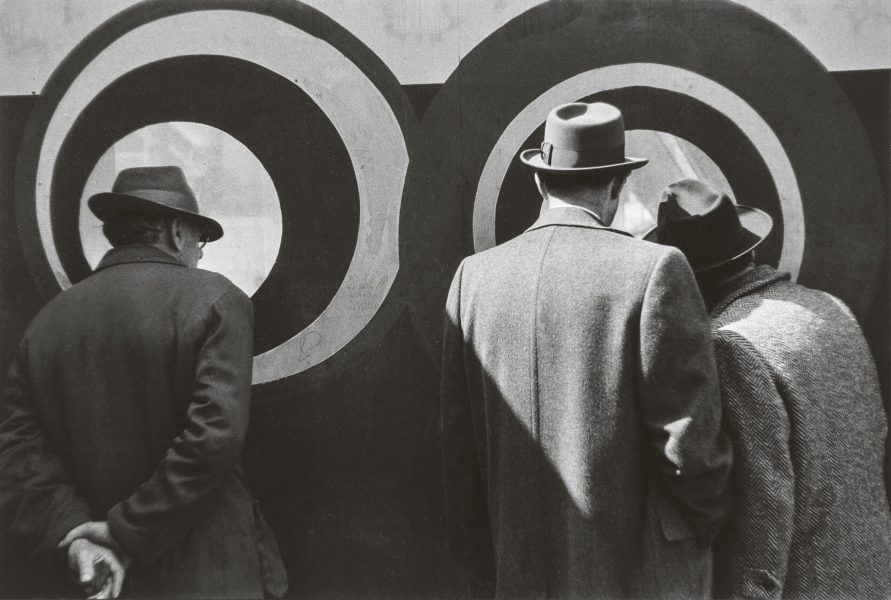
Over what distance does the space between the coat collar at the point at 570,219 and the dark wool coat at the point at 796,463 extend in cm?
48

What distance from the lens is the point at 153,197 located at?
8.74 feet

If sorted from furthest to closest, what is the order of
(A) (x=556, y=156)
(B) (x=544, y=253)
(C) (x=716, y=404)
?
(A) (x=556, y=156) → (B) (x=544, y=253) → (C) (x=716, y=404)

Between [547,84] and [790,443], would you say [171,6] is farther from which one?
[790,443]

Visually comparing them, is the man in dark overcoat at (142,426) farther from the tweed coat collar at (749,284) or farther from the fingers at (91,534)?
the tweed coat collar at (749,284)

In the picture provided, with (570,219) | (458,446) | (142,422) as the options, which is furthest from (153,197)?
(570,219)

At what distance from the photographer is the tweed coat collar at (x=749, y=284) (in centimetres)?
227

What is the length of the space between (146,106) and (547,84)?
5.14ft

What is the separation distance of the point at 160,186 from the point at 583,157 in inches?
61.6

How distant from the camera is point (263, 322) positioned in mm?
2865

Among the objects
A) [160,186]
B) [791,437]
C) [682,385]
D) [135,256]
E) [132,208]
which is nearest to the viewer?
[682,385]

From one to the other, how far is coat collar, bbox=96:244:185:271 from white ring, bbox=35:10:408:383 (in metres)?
0.58

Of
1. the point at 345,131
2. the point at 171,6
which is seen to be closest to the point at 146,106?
the point at 171,6

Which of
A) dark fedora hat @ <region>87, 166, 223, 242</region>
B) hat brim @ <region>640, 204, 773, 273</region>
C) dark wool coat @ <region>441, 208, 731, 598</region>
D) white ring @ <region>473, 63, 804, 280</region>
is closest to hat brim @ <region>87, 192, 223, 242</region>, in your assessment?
dark fedora hat @ <region>87, 166, 223, 242</region>

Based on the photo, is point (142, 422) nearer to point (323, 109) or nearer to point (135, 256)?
point (135, 256)
